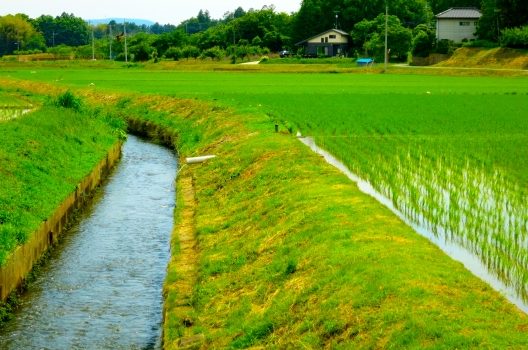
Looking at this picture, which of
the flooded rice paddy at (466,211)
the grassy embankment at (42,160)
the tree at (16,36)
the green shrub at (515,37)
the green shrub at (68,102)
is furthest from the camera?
the tree at (16,36)

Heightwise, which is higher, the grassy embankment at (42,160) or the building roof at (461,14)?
the building roof at (461,14)

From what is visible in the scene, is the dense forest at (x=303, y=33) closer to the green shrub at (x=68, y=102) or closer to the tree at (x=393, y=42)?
the tree at (x=393, y=42)

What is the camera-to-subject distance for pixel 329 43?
305 ft

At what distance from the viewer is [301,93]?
137 feet

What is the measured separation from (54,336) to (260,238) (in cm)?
365

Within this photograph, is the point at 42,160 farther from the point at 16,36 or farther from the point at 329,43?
the point at 16,36

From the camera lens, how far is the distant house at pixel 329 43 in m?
92.5

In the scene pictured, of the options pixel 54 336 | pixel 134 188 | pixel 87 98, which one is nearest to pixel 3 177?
pixel 134 188

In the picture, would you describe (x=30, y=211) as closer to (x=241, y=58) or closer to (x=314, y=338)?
(x=314, y=338)

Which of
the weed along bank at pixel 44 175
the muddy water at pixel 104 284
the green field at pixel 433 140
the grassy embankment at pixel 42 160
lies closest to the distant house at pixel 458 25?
the green field at pixel 433 140

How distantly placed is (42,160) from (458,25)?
63713 mm

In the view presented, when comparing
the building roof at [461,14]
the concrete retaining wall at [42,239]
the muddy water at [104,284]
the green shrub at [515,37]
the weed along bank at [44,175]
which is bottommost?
the muddy water at [104,284]

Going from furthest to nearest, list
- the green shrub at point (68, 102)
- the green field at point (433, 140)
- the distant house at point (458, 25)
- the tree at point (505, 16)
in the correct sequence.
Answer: the distant house at point (458, 25), the tree at point (505, 16), the green shrub at point (68, 102), the green field at point (433, 140)

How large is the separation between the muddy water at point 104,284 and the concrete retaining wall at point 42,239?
0.26m
